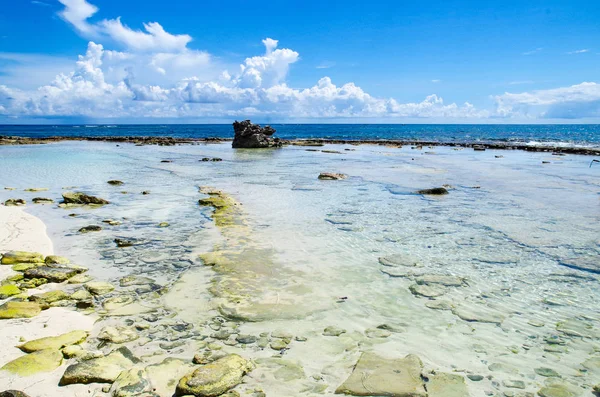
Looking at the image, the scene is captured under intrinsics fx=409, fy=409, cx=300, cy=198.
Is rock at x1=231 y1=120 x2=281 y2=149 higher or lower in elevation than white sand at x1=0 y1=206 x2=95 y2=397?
higher

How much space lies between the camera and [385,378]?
5.39 meters

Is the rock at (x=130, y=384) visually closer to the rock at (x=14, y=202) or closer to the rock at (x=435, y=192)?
the rock at (x=14, y=202)

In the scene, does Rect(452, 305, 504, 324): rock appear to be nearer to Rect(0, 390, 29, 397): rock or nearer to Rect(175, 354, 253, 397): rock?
Rect(175, 354, 253, 397): rock

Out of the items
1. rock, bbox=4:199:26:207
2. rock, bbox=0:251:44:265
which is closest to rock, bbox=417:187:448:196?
rock, bbox=0:251:44:265

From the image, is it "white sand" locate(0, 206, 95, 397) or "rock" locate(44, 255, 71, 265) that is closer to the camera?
Answer: "white sand" locate(0, 206, 95, 397)

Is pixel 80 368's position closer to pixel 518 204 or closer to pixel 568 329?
pixel 568 329

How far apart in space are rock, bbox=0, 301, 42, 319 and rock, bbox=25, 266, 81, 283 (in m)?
1.38

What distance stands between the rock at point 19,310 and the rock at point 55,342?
105 cm

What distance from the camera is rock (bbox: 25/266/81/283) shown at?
8.50m

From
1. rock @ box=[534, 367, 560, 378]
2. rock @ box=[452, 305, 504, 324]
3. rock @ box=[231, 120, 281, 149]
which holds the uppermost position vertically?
rock @ box=[231, 120, 281, 149]

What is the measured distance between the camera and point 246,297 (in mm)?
8023

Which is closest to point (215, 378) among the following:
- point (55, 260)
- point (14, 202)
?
point (55, 260)

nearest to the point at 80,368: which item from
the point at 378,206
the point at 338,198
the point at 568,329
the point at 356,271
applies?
the point at 356,271

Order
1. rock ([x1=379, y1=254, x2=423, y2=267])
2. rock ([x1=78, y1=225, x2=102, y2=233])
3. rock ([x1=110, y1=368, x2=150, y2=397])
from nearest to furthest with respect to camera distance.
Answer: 1. rock ([x1=110, y1=368, x2=150, y2=397])
2. rock ([x1=379, y1=254, x2=423, y2=267])
3. rock ([x1=78, y1=225, x2=102, y2=233])
